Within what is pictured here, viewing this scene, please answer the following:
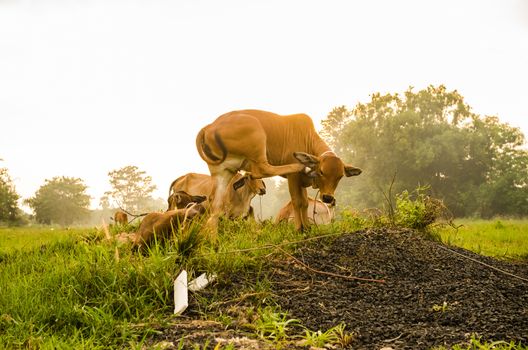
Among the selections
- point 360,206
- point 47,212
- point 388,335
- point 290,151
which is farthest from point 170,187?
point 47,212

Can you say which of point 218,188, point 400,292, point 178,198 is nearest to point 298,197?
point 218,188

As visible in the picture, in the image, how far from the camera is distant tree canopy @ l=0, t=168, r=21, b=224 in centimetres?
3819

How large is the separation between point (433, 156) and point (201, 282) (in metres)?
30.3

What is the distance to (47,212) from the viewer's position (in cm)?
5016

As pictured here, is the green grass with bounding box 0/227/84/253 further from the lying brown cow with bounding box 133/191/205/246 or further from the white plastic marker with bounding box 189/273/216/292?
the white plastic marker with bounding box 189/273/216/292

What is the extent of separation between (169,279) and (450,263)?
9.15 feet

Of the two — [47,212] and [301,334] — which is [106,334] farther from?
[47,212]

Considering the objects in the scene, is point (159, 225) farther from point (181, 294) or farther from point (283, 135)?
point (283, 135)

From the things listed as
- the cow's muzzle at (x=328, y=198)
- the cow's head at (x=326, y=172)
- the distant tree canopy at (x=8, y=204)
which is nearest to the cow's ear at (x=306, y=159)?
the cow's head at (x=326, y=172)

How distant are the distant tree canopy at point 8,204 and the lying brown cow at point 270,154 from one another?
125 feet

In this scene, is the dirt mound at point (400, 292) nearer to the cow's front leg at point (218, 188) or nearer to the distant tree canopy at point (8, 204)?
the cow's front leg at point (218, 188)

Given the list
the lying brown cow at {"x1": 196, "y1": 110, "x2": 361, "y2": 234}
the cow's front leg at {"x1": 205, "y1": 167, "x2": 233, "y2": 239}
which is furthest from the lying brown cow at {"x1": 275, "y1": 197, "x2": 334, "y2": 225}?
the cow's front leg at {"x1": 205, "y1": 167, "x2": 233, "y2": 239}

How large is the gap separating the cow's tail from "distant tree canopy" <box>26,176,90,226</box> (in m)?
48.3

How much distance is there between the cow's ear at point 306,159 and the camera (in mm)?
5080
